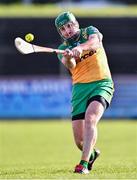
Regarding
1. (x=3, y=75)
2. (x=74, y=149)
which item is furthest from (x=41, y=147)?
(x=3, y=75)

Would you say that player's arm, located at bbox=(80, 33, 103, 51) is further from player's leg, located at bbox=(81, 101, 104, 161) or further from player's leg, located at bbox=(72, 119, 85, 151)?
player's leg, located at bbox=(72, 119, 85, 151)

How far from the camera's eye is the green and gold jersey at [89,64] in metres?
12.4

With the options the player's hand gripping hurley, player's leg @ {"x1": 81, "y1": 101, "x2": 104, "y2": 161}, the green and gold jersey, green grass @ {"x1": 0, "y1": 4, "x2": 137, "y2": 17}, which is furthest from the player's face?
green grass @ {"x1": 0, "y1": 4, "x2": 137, "y2": 17}

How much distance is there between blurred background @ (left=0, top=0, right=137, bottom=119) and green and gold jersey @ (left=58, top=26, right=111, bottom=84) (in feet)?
50.4

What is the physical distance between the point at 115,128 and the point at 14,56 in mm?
4537

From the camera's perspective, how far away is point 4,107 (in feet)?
91.7

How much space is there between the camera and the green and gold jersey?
1240 centimetres

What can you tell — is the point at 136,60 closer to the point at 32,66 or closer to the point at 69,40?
the point at 32,66

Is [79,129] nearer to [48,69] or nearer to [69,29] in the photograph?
[69,29]

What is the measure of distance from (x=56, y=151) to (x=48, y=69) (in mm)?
Result: 8655

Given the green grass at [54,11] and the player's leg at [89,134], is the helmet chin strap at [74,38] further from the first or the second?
the green grass at [54,11]

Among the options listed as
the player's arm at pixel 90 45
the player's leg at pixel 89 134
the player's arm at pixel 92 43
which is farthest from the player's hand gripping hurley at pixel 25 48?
the player's leg at pixel 89 134

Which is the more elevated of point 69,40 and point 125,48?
point 69,40

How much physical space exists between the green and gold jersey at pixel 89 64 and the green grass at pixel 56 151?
4.41 feet
